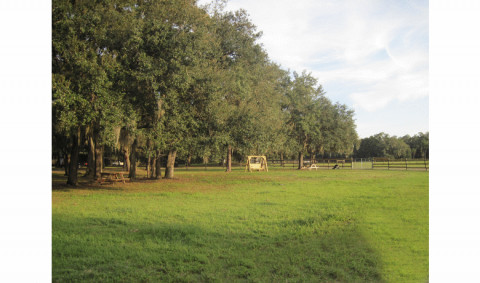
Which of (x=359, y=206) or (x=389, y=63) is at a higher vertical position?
(x=389, y=63)

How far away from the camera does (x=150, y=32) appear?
1016 centimetres

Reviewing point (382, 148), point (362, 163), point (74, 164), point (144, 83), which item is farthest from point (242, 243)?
point (362, 163)

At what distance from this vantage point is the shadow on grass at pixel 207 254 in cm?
320

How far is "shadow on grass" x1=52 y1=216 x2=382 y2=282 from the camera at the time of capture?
3201mm

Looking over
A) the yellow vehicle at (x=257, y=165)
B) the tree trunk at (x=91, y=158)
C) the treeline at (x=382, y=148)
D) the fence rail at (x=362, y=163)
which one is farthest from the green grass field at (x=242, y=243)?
the fence rail at (x=362, y=163)

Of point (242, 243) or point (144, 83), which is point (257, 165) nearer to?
point (144, 83)

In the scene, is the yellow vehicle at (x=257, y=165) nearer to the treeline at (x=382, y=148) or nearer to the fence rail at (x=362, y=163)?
the fence rail at (x=362, y=163)

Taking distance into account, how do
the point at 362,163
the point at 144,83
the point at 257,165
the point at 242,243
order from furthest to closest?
the point at 362,163, the point at 257,165, the point at 144,83, the point at 242,243

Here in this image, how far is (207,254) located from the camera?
149 inches

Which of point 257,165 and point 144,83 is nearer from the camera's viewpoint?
point 144,83

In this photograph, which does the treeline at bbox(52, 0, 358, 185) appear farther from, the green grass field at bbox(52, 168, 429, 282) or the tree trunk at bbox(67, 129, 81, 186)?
the green grass field at bbox(52, 168, 429, 282)
